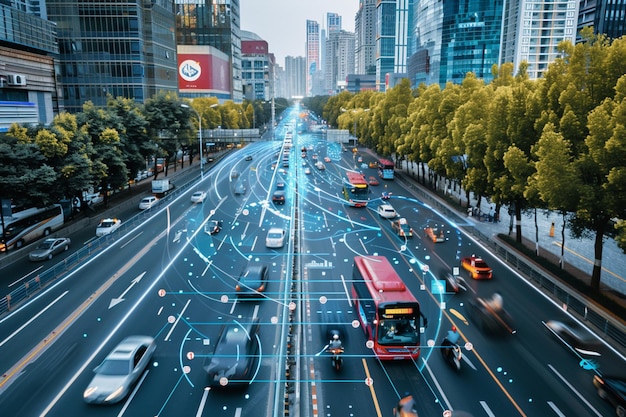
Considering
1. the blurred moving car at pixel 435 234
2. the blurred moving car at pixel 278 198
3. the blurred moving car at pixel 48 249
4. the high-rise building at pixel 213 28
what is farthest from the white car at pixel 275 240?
the high-rise building at pixel 213 28

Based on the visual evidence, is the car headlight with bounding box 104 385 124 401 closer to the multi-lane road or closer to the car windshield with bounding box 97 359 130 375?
the multi-lane road

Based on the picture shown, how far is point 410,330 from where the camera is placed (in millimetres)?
17156

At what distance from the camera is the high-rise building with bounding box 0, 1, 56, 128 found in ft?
148

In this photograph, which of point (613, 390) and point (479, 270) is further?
point (479, 270)

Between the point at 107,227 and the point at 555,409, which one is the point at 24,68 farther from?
the point at 555,409

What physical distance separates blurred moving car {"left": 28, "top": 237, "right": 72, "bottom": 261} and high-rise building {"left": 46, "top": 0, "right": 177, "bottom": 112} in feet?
166

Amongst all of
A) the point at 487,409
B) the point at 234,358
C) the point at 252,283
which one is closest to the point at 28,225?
the point at 252,283

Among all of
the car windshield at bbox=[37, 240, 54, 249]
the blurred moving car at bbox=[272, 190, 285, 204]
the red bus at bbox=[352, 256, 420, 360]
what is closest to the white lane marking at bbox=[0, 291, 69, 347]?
the car windshield at bbox=[37, 240, 54, 249]

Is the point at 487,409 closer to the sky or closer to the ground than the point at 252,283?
closer to the ground

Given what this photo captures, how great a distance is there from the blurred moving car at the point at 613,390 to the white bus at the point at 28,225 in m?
35.0

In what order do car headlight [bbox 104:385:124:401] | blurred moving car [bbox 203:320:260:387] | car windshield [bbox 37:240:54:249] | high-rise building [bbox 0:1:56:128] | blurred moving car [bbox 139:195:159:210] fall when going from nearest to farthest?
car headlight [bbox 104:385:124:401] → blurred moving car [bbox 203:320:260:387] → car windshield [bbox 37:240:54:249] → blurred moving car [bbox 139:195:159:210] → high-rise building [bbox 0:1:56:128]

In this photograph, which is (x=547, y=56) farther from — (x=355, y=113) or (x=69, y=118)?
(x=69, y=118)

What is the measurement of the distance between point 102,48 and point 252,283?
2646 inches

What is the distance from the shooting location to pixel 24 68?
1929 inches
